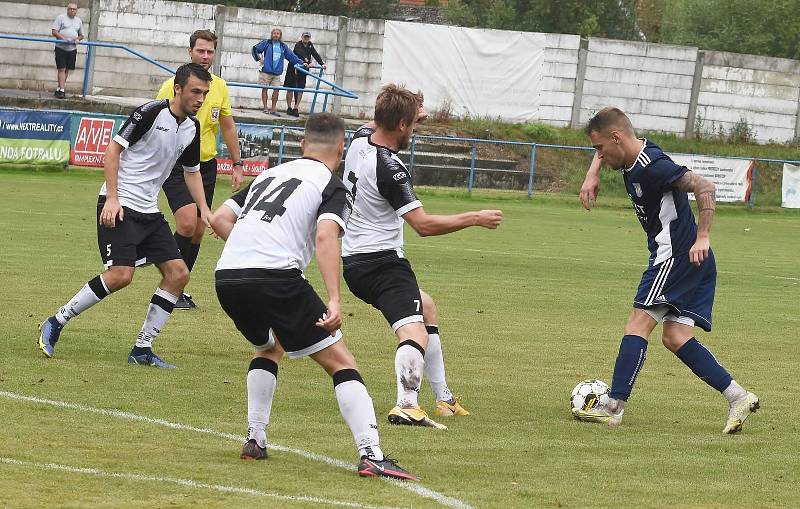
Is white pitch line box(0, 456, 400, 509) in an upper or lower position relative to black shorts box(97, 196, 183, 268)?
lower

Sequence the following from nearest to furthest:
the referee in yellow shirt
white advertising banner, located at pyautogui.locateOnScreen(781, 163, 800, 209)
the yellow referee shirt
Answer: the referee in yellow shirt, the yellow referee shirt, white advertising banner, located at pyautogui.locateOnScreen(781, 163, 800, 209)

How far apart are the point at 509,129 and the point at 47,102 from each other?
41.3 ft

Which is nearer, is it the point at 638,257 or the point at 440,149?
the point at 638,257

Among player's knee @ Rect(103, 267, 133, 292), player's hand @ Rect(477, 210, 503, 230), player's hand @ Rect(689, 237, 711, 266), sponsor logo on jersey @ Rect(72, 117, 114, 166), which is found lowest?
sponsor logo on jersey @ Rect(72, 117, 114, 166)

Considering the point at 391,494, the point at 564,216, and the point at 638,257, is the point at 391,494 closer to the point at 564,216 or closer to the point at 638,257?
the point at 638,257

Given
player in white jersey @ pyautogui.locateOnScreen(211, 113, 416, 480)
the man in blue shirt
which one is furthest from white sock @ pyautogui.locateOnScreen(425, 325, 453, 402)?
the man in blue shirt

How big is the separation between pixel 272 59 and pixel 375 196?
25368mm

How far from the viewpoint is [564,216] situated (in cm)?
2762

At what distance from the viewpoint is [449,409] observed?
8.01 m

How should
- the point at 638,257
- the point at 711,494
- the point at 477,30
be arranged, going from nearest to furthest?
the point at 711,494 < the point at 638,257 < the point at 477,30

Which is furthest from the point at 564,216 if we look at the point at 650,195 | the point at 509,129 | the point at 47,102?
the point at 650,195

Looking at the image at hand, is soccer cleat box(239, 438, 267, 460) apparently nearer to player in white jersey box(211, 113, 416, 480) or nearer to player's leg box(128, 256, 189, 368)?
player in white jersey box(211, 113, 416, 480)

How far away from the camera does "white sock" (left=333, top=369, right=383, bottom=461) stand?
241 inches

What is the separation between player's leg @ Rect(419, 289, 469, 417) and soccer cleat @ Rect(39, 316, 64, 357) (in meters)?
2.74
